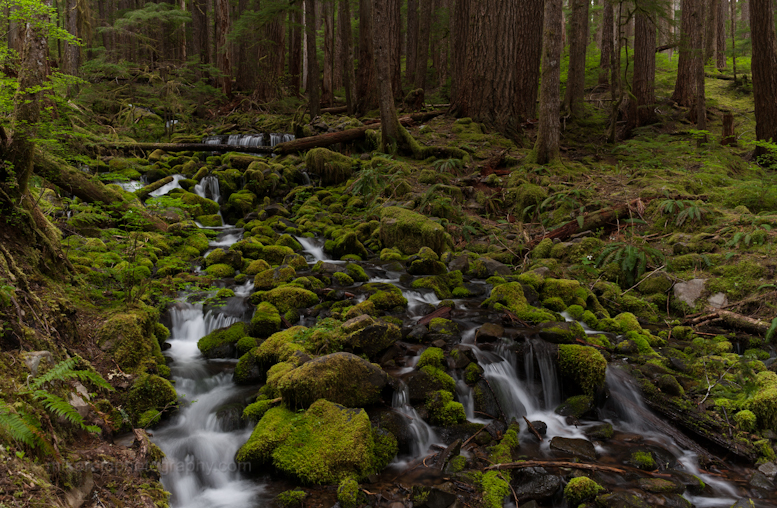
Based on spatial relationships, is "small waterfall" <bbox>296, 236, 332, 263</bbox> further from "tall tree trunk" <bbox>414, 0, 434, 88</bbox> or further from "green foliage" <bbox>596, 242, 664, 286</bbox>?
"tall tree trunk" <bbox>414, 0, 434, 88</bbox>

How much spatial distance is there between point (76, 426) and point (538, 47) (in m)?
14.1

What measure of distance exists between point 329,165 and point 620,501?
418 inches

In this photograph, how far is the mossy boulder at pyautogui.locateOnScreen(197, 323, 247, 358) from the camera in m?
5.52

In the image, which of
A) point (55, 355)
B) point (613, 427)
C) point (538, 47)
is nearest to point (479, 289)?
point (613, 427)

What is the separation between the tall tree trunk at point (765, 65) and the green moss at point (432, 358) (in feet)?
33.3

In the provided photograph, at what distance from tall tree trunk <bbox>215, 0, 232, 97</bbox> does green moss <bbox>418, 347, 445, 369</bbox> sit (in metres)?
17.9

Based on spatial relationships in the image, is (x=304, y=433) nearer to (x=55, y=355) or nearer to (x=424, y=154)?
(x=55, y=355)

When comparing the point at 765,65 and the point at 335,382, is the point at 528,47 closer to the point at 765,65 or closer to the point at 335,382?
the point at 765,65

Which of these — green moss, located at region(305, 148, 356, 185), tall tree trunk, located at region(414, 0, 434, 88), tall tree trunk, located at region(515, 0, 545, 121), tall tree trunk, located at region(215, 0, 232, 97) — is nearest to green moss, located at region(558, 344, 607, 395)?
green moss, located at region(305, 148, 356, 185)

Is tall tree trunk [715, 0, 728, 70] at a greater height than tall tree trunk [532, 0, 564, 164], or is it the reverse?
tall tree trunk [715, 0, 728, 70]

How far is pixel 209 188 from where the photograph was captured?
11.4 m

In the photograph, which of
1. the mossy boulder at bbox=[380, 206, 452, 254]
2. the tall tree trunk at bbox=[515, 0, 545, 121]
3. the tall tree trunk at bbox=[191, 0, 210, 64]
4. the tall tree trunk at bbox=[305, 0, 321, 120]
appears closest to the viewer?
the mossy boulder at bbox=[380, 206, 452, 254]

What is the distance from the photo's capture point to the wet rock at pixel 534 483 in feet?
11.9

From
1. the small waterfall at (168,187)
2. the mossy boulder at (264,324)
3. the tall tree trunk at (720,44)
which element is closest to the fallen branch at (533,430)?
the mossy boulder at (264,324)
